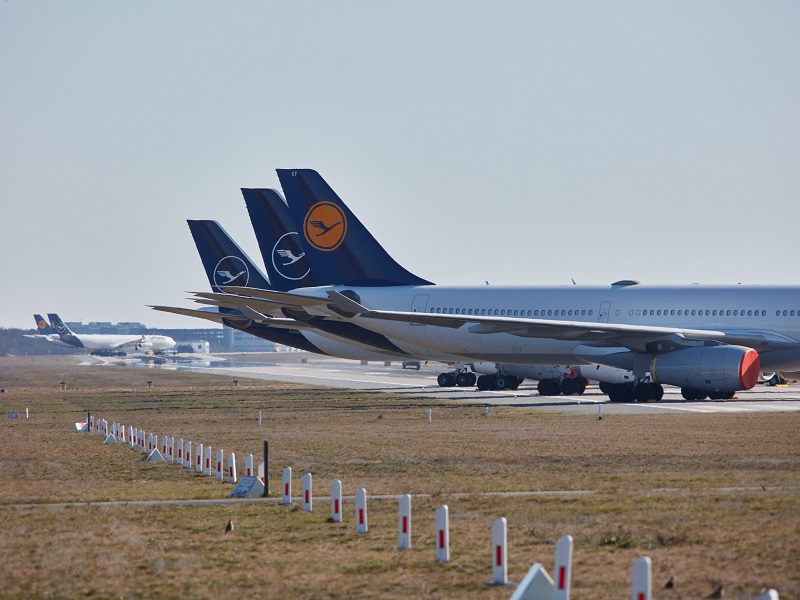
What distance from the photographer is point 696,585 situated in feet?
47.4

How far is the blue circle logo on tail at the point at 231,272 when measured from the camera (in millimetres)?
75500

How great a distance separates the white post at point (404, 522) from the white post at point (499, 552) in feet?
6.25

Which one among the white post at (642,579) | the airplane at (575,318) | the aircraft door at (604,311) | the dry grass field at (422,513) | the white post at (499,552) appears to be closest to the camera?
the white post at (642,579)

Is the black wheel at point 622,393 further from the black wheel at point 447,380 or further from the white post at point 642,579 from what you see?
the white post at point 642,579

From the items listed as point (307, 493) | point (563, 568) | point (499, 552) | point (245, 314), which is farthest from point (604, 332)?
point (563, 568)

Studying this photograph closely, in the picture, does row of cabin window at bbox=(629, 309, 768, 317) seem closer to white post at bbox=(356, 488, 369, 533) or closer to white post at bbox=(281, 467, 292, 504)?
white post at bbox=(281, 467, 292, 504)

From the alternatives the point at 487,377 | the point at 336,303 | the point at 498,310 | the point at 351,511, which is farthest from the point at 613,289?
the point at 351,511

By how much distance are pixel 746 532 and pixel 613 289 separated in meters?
38.2

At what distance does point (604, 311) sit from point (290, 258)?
67.1 ft

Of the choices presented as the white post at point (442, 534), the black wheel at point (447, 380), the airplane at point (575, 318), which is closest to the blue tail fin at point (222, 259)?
the airplane at point (575, 318)

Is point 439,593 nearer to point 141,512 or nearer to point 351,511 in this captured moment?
point 351,511

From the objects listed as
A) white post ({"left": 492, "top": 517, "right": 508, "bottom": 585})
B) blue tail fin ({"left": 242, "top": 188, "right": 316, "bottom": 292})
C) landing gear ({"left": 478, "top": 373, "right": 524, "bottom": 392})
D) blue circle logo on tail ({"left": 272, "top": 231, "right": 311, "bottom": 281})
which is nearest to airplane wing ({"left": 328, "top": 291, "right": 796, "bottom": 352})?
blue tail fin ({"left": 242, "top": 188, "right": 316, "bottom": 292})

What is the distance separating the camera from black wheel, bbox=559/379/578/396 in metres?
68.8

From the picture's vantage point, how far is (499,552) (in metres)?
14.1
